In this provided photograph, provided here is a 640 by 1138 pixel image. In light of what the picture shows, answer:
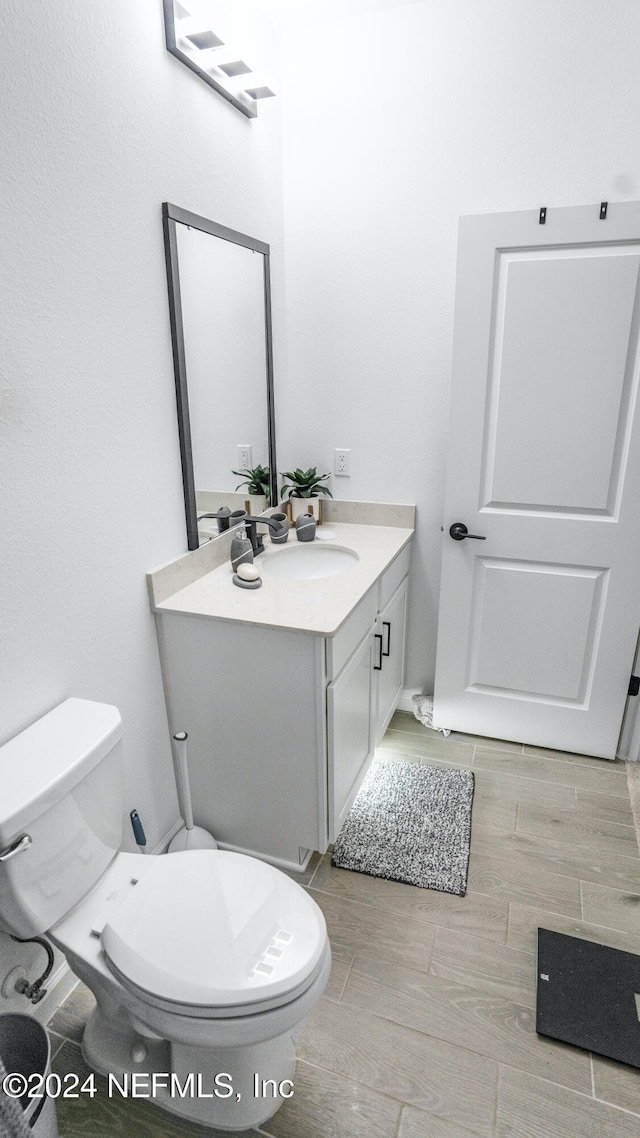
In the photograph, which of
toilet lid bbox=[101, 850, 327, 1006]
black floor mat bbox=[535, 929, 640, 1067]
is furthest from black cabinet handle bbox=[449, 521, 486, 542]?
toilet lid bbox=[101, 850, 327, 1006]

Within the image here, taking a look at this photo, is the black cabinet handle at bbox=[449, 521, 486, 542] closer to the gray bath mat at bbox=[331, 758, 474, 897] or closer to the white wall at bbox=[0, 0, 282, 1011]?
the gray bath mat at bbox=[331, 758, 474, 897]

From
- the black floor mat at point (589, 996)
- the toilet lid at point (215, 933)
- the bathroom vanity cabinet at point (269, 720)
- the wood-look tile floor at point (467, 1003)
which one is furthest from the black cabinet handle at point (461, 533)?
the toilet lid at point (215, 933)

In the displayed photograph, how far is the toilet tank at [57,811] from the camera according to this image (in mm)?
1086

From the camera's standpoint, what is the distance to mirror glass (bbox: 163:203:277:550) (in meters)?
1.67

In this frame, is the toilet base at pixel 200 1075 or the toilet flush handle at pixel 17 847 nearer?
the toilet flush handle at pixel 17 847

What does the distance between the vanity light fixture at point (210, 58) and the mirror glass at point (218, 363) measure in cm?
36

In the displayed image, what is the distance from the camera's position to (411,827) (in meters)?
1.97

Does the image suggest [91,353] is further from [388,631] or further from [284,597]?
[388,631]

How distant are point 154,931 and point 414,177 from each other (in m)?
2.33

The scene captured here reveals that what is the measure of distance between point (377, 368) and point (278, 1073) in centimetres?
211

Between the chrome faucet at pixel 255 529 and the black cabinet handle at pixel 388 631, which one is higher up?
the chrome faucet at pixel 255 529

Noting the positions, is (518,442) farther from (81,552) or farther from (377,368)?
(81,552)

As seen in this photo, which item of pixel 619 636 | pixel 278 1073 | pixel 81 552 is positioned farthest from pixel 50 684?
pixel 619 636

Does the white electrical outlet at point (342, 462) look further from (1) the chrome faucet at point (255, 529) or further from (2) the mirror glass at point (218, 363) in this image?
(1) the chrome faucet at point (255, 529)
